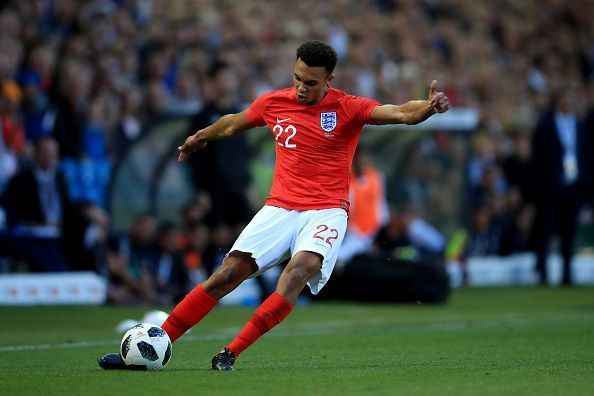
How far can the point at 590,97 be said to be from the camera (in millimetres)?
27562

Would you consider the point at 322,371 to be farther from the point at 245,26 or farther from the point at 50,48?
the point at 245,26

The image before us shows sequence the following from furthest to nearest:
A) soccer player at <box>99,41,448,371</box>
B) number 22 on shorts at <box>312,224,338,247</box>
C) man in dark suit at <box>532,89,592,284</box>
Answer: man in dark suit at <box>532,89,592,284</box>
number 22 on shorts at <box>312,224,338,247</box>
soccer player at <box>99,41,448,371</box>

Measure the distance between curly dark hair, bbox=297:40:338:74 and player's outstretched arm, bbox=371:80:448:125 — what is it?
47 centimetres

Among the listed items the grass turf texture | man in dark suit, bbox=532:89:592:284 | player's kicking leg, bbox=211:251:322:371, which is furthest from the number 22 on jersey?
man in dark suit, bbox=532:89:592:284

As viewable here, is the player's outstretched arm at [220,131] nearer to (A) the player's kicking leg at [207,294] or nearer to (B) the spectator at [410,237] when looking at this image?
(A) the player's kicking leg at [207,294]

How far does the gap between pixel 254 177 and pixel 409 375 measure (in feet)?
34.8

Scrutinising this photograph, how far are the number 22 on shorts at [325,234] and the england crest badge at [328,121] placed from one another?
A: 73cm

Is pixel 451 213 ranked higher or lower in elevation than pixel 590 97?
lower

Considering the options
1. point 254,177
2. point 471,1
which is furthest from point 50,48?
point 471,1

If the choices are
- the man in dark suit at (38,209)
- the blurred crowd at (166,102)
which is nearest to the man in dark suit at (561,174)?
the blurred crowd at (166,102)

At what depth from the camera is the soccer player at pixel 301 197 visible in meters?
8.67

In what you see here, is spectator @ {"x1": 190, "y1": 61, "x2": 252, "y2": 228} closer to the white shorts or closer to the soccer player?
the soccer player

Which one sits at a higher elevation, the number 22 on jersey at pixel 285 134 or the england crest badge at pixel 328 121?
the england crest badge at pixel 328 121

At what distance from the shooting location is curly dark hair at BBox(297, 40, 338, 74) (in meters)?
8.90
